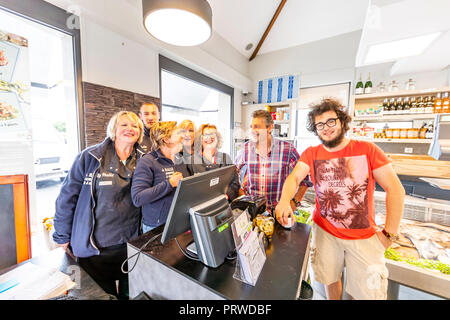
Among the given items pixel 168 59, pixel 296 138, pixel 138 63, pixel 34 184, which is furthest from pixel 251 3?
pixel 34 184

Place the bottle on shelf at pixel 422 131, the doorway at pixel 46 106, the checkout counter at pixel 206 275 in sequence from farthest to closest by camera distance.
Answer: the bottle on shelf at pixel 422 131 < the doorway at pixel 46 106 < the checkout counter at pixel 206 275

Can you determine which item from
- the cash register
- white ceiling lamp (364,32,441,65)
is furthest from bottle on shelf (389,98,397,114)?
the cash register

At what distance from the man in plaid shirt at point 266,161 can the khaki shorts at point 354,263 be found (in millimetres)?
449

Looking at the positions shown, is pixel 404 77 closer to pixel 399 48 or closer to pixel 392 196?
pixel 399 48

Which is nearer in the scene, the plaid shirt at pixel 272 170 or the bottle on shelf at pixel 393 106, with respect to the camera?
the plaid shirt at pixel 272 170

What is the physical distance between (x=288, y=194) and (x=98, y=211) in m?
1.23

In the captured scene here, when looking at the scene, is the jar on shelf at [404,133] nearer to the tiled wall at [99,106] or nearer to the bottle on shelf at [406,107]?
the bottle on shelf at [406,107]

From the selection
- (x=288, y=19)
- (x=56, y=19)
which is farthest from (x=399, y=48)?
(x=56, y=19)

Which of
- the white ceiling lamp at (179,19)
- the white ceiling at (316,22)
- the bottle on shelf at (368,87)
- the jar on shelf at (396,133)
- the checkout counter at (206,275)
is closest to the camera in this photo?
the checkout counter at (206,275)

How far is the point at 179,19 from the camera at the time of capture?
117cm

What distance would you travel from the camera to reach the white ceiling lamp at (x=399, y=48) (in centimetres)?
178

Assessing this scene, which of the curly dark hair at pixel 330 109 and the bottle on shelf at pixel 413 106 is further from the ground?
the bottle on shelf at pixel 413 106

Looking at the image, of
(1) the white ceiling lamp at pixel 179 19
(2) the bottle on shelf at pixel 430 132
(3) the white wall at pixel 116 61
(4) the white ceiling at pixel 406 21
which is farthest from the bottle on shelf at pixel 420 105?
(3) the white wall at pixel 116 61

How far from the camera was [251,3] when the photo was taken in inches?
131
